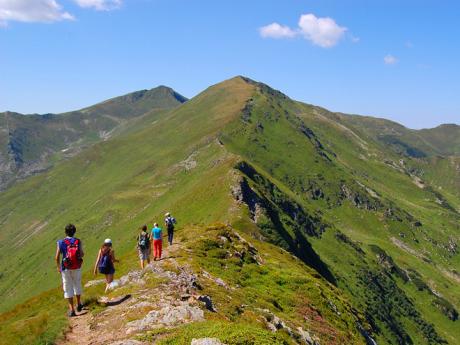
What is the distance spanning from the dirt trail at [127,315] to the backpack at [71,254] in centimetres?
340

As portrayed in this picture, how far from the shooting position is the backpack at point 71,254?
23969mm

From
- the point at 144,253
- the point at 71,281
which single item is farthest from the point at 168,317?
the point at 144,253

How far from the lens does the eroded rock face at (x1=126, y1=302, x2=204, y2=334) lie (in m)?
22.6

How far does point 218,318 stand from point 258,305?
1047 cm

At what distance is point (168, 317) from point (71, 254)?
6.50m

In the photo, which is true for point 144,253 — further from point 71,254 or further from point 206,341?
point 206,341

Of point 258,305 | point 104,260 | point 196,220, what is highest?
point 104,260

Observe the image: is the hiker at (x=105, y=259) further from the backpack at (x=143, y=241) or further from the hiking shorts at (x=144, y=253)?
the hiking shorts at (x=144, y=253)

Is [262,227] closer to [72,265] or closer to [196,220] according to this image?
[196,220]

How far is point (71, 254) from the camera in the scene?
24000 millimetres

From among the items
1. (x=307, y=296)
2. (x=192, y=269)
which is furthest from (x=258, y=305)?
(x=307, y=296)

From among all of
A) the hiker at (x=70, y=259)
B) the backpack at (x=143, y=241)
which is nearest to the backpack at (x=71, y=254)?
the hiker at (x=70, y=259)

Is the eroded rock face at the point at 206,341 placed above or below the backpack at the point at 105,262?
below

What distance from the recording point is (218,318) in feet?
82.9
